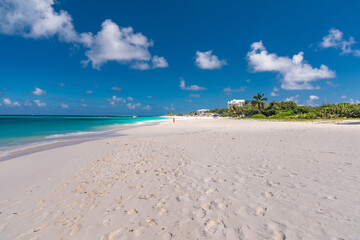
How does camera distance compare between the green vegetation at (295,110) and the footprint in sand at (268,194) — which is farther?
the green vegetation at (295,110)

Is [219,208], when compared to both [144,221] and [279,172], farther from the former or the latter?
[279,172]

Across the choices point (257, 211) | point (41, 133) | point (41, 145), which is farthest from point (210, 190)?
point (41, 133)

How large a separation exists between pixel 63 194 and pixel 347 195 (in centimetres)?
678

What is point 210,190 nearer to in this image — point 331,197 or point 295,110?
point 331,197

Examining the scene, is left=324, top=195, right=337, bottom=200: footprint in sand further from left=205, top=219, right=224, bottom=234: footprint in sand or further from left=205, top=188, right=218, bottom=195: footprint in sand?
left=205, top=219, right=224, bottom=234: footprint in sand

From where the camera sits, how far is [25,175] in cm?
649

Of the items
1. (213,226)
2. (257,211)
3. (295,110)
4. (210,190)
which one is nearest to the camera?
(213,226)

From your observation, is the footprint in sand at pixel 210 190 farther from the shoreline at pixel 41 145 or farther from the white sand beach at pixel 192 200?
the shoreline at pixel 41 145

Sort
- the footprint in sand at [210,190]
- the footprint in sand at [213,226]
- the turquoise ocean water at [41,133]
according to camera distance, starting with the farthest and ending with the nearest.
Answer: the turquoise ocean water at [41,133] → the footprint in sand at [210,190] → the footprint in sand at [213,226]

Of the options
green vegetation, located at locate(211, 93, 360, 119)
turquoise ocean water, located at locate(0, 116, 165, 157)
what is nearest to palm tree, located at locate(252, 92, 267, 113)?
green vegetation, located at locate(211, 93, 360, 119)

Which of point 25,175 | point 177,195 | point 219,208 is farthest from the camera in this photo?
point 25,175

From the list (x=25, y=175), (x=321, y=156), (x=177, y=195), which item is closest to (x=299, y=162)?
(x=321, y=156)

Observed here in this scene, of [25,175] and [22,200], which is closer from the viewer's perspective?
[22,200]

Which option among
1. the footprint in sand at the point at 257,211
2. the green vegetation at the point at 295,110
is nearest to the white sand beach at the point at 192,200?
the footprint in sand at the point at 257,211
